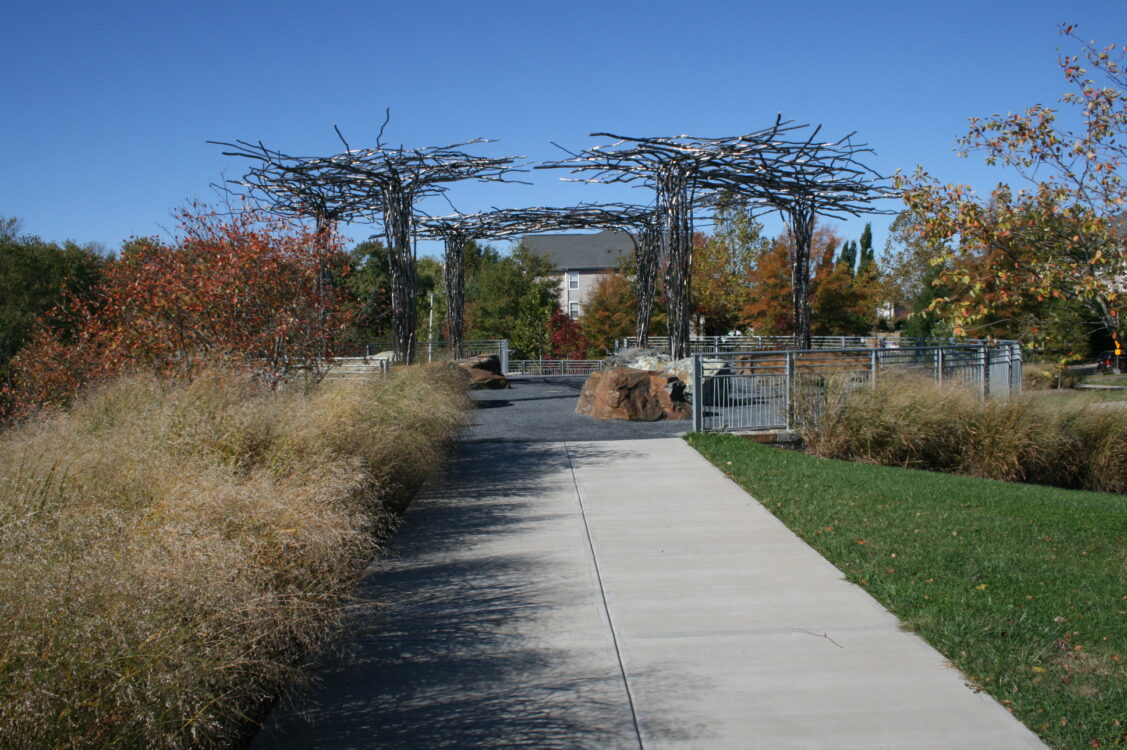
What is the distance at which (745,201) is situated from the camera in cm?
1983

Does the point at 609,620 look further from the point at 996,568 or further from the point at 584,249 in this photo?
the point at 584,249

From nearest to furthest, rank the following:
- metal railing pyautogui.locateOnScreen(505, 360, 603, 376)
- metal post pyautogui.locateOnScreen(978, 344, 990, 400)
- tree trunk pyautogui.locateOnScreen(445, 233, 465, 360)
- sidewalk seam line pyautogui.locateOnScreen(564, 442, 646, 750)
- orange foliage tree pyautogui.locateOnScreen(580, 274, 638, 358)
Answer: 1. sidewalk seam line pyautogui.locateOnScreen(564, 442, 646, 750)
2. metal post pyautogui.locateOnScreen(978, 344, 990, 400)
3. tree trunk pyautogui.locateOnScreen(445, 233, 465, 360)
4. metal railing pyautogui.locateOnScreen(505, 360, 603, 376)
5. orange foliage tree pyautogui.locateOnScreen(580, 274, 638, 358)

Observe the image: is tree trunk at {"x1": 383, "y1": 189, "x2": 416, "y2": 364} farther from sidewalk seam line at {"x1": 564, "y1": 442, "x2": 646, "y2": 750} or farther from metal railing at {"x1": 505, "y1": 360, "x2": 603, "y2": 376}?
metal railing at {"x1": 505, "y1": 360, "x2": 603, "y2": 376}

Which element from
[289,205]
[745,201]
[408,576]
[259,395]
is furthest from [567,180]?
[408,576]

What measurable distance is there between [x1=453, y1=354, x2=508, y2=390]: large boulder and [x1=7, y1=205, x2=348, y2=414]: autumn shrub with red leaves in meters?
9.81

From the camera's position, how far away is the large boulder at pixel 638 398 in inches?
557

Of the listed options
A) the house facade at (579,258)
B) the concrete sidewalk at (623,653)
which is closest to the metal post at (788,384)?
the concrete sidewalk at (623,653)

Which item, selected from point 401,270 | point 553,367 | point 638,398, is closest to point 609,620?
point 638,398

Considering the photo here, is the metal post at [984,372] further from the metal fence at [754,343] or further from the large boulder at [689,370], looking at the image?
the metal fence at [754,343]

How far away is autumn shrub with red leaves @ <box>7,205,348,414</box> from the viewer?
9867mm

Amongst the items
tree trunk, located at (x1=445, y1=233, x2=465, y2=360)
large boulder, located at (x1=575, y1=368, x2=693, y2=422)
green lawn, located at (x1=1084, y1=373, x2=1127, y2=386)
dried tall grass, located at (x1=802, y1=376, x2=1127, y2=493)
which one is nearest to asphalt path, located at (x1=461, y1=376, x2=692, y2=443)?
large boulder, located at (x1=575, y1=368, x2=693, y2=422)

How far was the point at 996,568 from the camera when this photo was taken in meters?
5.67

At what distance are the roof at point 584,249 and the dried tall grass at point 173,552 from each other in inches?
2007

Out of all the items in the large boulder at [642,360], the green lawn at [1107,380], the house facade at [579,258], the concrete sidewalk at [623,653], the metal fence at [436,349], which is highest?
the house facade at [579,258]
